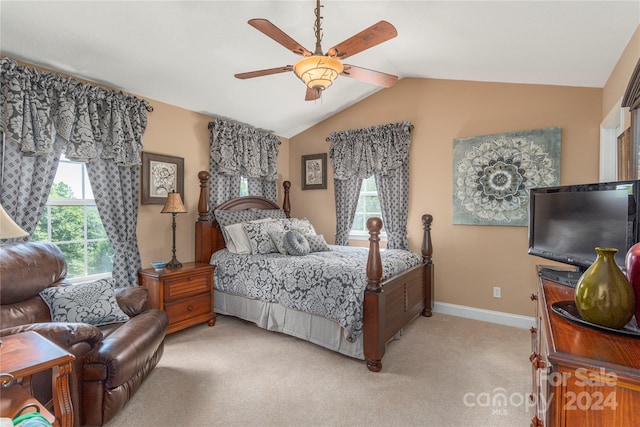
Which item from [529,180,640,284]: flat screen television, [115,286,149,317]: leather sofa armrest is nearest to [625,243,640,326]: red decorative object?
[529,180,640,284]: flat screen television

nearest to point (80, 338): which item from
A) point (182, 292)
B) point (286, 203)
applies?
point (182, 292)

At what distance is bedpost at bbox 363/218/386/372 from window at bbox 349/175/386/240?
6.05 feet

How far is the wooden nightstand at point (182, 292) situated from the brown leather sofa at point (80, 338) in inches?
27.9

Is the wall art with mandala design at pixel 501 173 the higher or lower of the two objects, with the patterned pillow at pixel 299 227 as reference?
higher

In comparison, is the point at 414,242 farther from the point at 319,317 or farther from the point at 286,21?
the point at 286,21

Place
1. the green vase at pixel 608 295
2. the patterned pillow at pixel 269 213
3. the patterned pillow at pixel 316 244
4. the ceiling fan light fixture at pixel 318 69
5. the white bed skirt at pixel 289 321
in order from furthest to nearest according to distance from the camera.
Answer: the patterned pillow at pixel 269 213
the patterned pillow at pixel 316 244
the white bed skirt at pixel 289 321
the ceiling fan light fixture at pixel 318 69
the green vase at pixel 608 295

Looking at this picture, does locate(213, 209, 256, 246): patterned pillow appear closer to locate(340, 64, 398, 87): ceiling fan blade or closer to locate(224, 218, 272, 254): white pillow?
locate(224, 218, 272, 254): white pillow

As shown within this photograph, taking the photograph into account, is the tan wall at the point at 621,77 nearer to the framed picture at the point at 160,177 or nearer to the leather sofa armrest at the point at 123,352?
the leather sofa armrest at the point at 123,352

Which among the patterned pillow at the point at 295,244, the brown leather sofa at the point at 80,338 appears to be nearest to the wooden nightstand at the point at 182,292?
the brown leather sofa at the point at 80,338

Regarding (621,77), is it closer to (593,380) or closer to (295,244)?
(593,380)

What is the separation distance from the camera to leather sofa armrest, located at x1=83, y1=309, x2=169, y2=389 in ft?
5.83

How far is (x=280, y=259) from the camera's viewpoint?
3.13m

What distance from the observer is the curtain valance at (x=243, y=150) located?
388 centimetres

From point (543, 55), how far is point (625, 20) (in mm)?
660
